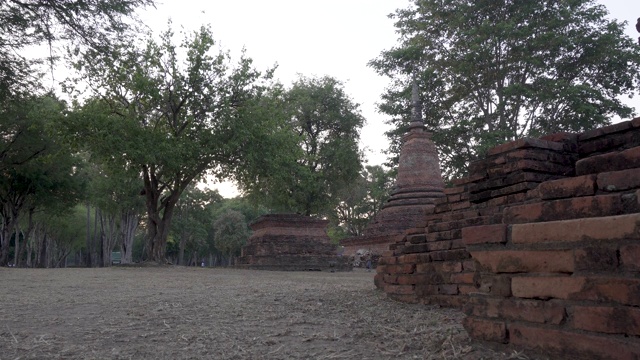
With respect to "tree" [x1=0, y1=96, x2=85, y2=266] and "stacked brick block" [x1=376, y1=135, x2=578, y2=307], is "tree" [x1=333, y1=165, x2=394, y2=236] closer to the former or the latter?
"tree" [x1=0, y1=96, x2=85, y2=266]

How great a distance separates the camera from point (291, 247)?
17422mm

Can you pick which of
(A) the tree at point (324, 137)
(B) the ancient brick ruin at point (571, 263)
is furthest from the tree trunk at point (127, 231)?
(B) the ancient brick ruin at point (571, 263)

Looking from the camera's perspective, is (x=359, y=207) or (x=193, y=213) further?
(x=193, y=213)

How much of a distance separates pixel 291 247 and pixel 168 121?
5.88 meters

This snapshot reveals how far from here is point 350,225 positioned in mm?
39312

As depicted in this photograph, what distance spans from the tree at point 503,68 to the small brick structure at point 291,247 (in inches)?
225

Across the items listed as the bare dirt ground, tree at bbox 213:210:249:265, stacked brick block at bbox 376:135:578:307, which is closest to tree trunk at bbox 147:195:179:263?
the bare dirt ground

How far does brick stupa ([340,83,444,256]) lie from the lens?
18266mm

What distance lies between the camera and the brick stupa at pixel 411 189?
1827cm

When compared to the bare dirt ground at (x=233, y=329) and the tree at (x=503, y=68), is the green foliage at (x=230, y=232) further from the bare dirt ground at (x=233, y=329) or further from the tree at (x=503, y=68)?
the bare dirt ground at (x=233, y=329)

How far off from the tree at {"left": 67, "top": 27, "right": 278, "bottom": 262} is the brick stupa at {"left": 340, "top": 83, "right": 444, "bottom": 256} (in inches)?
223

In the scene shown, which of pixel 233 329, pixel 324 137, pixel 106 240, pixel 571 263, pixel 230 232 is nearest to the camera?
pixel 571 263

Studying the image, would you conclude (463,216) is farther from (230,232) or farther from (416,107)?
(230,232)

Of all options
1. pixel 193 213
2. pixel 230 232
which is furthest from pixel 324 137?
pixel 230 232
